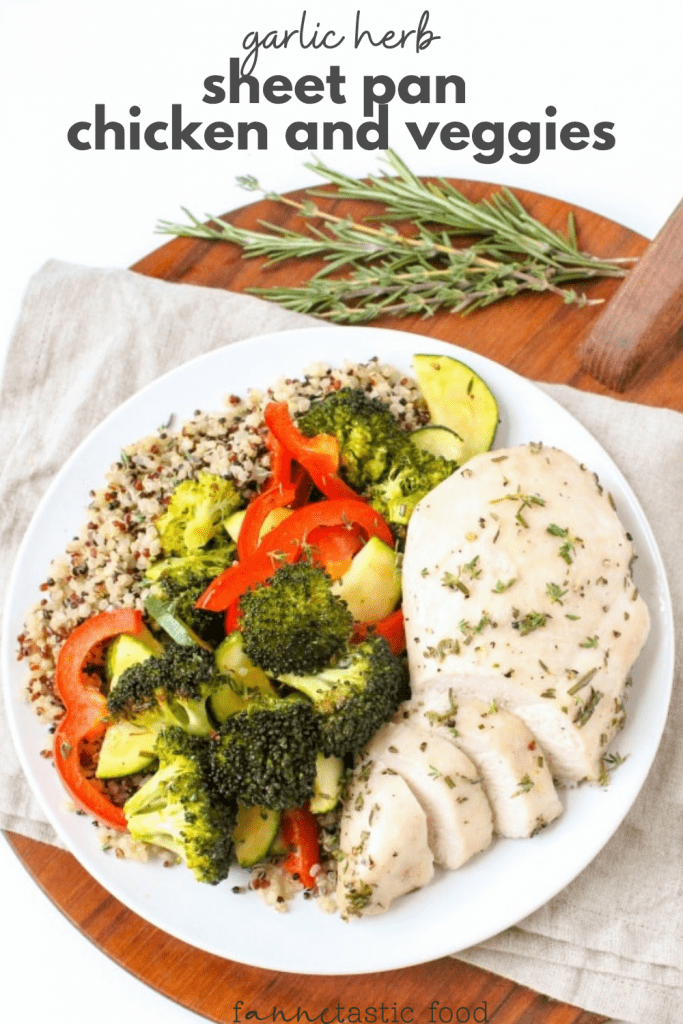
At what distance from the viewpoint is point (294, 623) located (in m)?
3.26

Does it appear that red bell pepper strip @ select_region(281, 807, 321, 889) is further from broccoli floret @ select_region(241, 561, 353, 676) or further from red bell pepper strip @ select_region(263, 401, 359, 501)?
red bell pepper strip @ select_region(263, 401, 359, 501)

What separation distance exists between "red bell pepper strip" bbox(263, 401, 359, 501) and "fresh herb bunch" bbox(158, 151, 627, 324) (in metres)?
0.85

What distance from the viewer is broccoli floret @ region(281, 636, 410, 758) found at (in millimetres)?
3201

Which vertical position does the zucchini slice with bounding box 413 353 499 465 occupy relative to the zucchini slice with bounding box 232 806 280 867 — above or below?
above

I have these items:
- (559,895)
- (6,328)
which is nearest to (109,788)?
(559,895)

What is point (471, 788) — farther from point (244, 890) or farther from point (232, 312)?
point (232, 312)

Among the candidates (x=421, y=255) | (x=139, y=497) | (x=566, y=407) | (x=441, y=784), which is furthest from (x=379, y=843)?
(x=421, y=255)

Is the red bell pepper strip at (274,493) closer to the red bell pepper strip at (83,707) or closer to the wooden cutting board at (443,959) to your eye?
the red bell pepper strip at (83,707)

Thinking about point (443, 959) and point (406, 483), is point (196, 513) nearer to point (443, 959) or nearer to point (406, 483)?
point (406, 483)

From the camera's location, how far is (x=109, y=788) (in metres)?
3.54

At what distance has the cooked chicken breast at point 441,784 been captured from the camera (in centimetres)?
318

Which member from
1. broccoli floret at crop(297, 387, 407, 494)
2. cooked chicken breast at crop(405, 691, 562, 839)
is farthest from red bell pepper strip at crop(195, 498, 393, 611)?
cooked chicken breast at crop(405, 691, 562, 839)

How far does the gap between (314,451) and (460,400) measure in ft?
2.02

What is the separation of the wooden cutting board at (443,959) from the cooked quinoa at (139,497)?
48cm
